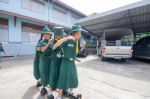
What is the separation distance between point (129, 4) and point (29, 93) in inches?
315

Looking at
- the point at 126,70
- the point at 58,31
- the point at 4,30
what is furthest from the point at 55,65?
the point at 4,30

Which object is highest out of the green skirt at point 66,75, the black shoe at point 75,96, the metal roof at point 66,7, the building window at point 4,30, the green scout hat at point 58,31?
the metal roof at point 66,7

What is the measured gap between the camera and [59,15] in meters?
16.8

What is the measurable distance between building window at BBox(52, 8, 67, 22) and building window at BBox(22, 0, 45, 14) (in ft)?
5.96

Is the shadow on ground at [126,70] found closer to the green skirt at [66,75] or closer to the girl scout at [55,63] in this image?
the green skirt at [66,75]

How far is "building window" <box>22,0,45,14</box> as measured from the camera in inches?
491

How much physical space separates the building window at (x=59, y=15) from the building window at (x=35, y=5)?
5.96ft

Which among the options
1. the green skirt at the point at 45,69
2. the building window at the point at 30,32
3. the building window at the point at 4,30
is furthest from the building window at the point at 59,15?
the green skirt at the point at 45,69

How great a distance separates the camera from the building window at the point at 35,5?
40.9ft

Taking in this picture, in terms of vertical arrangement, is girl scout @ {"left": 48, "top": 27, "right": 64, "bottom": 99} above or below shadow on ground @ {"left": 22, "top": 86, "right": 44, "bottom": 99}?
A: above

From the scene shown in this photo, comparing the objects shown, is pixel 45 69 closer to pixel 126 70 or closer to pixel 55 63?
pixel 55 63

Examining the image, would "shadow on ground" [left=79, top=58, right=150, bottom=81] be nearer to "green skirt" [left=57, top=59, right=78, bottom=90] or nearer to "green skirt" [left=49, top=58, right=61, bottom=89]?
"green skirt" [left=57, top=59, right=78, bottom=90]

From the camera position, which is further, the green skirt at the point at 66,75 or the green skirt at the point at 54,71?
the green skirt at the point at 54,71

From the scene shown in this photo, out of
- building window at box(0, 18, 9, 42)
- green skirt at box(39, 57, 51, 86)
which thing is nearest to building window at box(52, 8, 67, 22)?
building window at box(0, 18, 9, 42)
